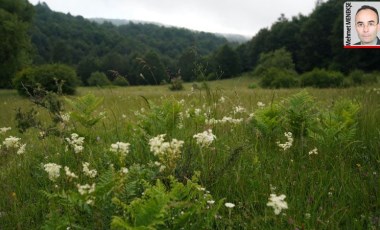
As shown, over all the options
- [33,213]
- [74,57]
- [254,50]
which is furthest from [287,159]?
[74,57]

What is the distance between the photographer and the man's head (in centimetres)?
762

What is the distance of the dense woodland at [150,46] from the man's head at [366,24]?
29981 millimetres

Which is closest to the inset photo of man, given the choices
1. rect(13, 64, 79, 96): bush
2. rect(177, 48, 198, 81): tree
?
rect(177, 48, 198, 81): tree

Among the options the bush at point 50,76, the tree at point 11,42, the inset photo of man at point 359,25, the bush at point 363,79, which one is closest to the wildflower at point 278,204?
the inset photo of man at point 359,25

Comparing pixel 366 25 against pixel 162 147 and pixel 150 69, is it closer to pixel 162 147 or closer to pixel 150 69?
pixel 150 69

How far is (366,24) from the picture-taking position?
7.77 meters

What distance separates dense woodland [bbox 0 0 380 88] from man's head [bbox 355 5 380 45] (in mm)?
29981

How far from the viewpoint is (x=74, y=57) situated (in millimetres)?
84875

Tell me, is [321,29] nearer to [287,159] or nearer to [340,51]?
[340,51]

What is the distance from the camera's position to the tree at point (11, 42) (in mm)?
30656

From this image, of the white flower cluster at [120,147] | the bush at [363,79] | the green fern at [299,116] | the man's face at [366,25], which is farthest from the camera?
the bush at [363,79]

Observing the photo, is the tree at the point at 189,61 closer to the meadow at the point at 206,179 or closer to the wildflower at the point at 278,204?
the meadow at the point at 206,179

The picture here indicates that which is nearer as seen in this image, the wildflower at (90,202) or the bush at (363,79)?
the wildflower at (90,202)

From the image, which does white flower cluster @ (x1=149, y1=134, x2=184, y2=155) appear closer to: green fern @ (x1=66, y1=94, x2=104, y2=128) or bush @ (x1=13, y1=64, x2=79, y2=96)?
green fern @ (x1=66, y1=94, x2=104, y2=128)
